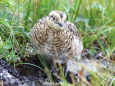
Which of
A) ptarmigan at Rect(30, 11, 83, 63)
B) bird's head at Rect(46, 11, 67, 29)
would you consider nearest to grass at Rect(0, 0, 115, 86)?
ptarmigan at Rect(30, 11, 83, 63)

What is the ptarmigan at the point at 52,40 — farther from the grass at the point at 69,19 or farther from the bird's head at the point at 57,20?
the grass at the point at 69,19

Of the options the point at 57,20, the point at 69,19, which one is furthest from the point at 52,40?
the point at 69,19

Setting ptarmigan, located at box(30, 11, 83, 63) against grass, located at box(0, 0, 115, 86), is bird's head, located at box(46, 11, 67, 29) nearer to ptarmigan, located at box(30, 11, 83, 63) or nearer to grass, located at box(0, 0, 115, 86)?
ptarmigan, located at box(30, 11, 83, 63)

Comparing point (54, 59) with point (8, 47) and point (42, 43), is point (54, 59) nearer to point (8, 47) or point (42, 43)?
point (42, 43)

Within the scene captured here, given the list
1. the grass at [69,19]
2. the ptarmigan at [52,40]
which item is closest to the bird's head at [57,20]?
the ptarmigan at [52,40]

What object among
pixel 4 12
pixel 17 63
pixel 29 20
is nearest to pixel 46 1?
pixel 29 20

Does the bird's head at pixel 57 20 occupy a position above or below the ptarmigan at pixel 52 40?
above

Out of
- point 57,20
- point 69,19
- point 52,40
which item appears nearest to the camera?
point 57,20

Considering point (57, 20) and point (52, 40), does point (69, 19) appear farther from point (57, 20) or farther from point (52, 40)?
point (57, 20)
